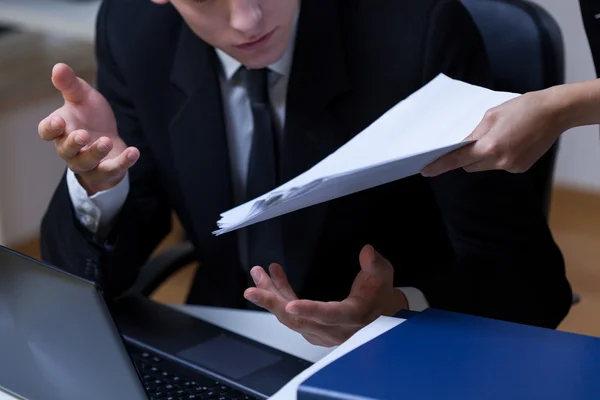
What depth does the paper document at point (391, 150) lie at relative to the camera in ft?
2.58

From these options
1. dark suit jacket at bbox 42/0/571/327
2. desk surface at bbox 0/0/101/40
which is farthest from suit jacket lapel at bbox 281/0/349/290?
desk surface at bbox 0/0/101/40

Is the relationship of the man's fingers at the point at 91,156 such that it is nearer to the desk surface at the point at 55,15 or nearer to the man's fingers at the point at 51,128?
the man's fingers at the point at 51,128

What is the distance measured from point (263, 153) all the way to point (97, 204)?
0.25m

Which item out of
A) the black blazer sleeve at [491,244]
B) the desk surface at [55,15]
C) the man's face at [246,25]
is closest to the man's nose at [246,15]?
the man's face at [246,25]

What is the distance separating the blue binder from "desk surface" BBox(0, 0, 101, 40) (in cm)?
174

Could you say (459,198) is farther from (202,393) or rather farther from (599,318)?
(599,318)

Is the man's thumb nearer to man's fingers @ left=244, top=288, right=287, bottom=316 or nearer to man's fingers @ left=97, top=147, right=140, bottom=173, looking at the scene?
man's fingers @ left=244, top=288, right=287, bottom=316

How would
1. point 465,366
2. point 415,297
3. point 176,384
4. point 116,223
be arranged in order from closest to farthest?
1. point 465,366
2. point 176,384
3. point 415,297
4. point 116,223

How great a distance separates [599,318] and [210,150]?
4.86ft

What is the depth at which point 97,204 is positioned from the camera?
4.00 feet

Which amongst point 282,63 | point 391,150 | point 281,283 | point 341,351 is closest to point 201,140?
point 282,63

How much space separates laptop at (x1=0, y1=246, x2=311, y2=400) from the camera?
0.79m

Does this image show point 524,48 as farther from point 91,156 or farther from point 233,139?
point 91,156

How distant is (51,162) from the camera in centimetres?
287
